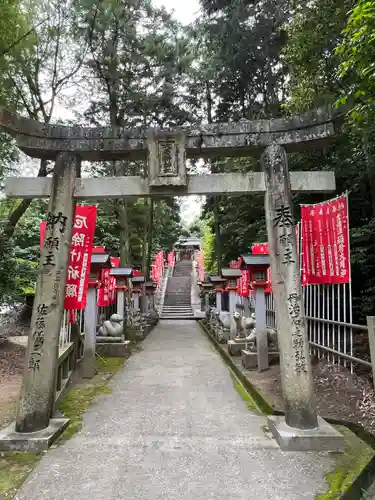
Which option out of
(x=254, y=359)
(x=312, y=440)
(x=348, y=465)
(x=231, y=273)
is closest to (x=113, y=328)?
(x=231, y=273)

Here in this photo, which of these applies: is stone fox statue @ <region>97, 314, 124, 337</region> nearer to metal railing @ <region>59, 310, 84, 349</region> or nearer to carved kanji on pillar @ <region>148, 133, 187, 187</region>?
metal railing @ <region>59, 310, 84, 349</region>

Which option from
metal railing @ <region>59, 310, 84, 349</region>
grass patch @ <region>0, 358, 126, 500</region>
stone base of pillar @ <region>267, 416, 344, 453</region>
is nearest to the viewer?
grass patch @ <region>0, 358, 126, 500</region>

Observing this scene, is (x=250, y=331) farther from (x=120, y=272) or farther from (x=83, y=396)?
(x=120, y=272)

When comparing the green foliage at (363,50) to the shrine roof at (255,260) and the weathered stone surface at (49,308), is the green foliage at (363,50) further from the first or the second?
the shrine roof at (255,260)

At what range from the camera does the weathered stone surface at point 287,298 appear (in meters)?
4.20

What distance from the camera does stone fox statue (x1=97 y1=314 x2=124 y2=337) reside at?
1015cm

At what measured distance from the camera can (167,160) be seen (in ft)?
16.1

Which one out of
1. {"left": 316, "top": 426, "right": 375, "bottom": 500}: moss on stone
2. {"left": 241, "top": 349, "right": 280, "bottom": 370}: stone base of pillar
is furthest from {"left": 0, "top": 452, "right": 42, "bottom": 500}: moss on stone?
{"left": 241, "top": 349, "right": 280, "bottom": 370}: stone base of pillar

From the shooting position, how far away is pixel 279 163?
15.8 ft

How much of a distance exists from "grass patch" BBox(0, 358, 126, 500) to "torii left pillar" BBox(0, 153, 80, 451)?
0.47 ft

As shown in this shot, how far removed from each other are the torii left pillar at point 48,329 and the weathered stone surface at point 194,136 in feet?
0.95

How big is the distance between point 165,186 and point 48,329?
8.14 ft

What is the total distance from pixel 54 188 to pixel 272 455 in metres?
4.38

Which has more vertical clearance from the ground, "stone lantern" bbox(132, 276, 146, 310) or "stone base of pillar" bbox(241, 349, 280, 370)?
"stone lantern" bbox(132, 276, 146, 310)
